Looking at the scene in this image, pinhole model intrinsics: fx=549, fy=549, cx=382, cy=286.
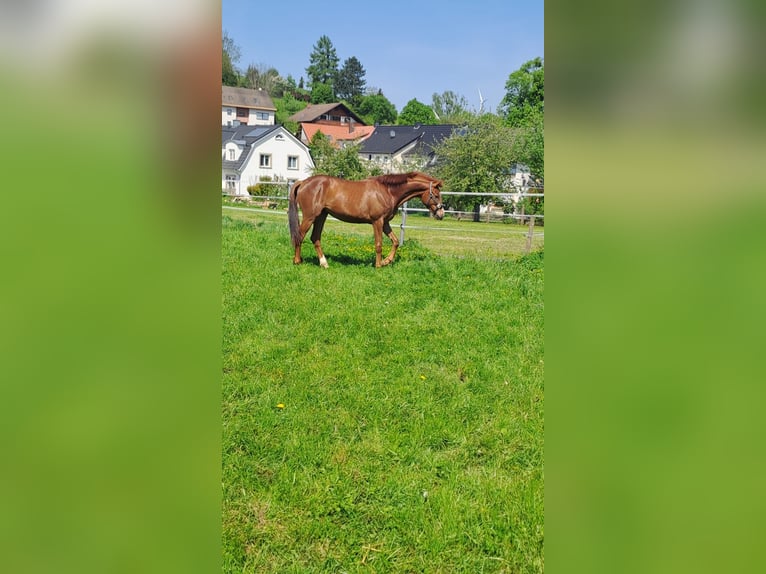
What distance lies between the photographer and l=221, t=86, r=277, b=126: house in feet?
231

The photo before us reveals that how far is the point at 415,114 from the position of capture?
85.4m

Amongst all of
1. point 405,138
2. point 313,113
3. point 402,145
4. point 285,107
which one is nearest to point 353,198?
point 402,145

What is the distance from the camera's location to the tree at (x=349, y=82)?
4136 inches

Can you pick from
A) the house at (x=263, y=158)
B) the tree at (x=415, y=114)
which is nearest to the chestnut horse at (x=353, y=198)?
the house at (x=263, y=158)

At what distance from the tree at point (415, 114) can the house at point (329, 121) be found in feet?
23.1

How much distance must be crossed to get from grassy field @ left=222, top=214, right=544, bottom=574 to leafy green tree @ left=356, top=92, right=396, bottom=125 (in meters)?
97.4

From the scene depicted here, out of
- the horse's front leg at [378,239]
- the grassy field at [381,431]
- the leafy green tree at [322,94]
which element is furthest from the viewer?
the leafy green tree at [322,94]

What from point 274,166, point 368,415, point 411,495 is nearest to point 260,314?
point 368,415

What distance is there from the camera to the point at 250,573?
2.08m

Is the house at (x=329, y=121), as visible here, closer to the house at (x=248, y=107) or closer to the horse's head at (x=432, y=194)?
the house at (x=248, y=107)

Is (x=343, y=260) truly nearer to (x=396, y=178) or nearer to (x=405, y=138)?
(x=396, y=178)

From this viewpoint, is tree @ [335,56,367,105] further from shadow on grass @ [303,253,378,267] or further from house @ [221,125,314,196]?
shadow on grass @ [303,253,378,267]
